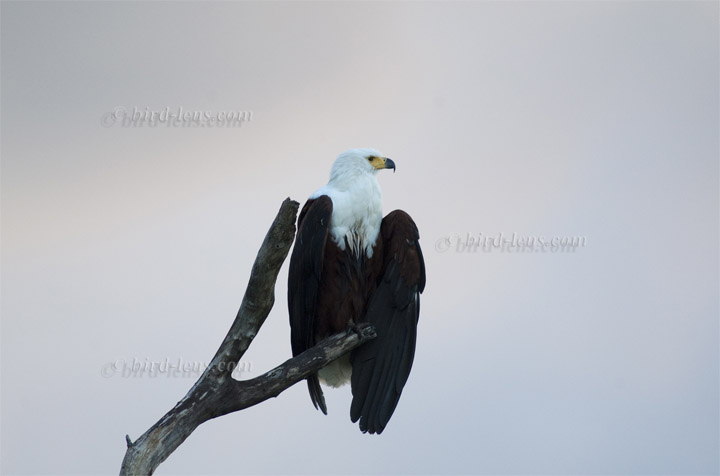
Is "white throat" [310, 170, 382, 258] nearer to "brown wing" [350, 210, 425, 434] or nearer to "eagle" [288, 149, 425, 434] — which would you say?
"eagle" [288, 149, 425, 434]

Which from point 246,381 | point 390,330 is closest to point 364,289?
point 390,330

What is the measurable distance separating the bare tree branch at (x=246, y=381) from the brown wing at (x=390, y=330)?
0.92 metres

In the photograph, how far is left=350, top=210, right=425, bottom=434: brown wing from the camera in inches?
313

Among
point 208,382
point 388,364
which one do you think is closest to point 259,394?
point 208,382

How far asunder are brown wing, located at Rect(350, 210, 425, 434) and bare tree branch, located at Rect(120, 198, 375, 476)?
917 millimetres

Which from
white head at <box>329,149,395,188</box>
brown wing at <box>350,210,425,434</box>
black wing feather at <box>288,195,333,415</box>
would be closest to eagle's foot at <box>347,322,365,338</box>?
brown wing at <box>350,210,425,434</box>

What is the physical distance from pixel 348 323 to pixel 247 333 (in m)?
1.14

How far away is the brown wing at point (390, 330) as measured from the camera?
796cm

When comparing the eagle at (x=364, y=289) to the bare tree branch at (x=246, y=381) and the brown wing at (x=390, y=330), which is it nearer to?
the brown wing at (x=390, y=330)

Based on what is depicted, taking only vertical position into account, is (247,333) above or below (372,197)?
below

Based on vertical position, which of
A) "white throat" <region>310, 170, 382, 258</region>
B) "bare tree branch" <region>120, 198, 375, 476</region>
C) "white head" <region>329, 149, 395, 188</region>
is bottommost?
"bare tree branch" <region>120, 198, 375, 476</region>

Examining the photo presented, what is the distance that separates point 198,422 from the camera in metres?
6.81

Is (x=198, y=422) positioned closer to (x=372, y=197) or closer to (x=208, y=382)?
(x=208, y=382)

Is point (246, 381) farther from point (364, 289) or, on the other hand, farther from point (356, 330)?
point (364, 289)
